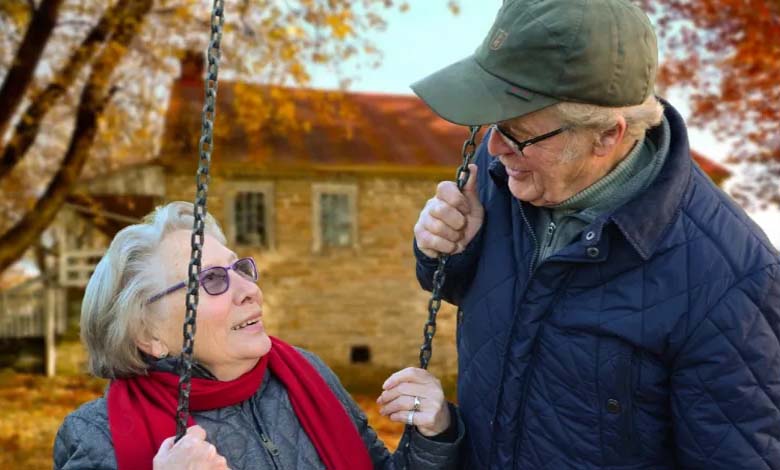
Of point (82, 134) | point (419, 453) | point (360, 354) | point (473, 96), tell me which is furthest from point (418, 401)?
point (360, 354)

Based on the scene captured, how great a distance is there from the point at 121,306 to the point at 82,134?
8390 mm

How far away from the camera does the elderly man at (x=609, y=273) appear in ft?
5.47

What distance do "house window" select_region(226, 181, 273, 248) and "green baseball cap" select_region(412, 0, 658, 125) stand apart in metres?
12.9

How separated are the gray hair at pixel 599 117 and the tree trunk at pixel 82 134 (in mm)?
8207

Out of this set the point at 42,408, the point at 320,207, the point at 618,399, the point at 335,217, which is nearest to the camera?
the point at 618,399

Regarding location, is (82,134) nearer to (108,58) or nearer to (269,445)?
(108,58)

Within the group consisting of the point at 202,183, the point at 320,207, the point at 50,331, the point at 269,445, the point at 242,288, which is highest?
the point at 202,183

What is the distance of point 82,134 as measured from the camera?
9688 millimetres

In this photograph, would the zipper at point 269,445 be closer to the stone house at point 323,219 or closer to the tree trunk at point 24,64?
the tree trunk at point 24,64

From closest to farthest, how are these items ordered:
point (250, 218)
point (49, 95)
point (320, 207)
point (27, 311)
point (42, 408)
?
1. point (49, 95)
2. point (42, 408)
3. point (250, 218)
4. point (320, 207)
5. point (27, 311)

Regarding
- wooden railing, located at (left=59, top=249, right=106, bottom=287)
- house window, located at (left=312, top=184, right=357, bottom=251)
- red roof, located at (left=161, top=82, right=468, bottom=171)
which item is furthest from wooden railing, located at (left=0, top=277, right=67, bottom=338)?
house window, located at (left=312, top=184, right=357, bottom=251)

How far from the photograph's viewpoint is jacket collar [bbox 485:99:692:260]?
1.71 metres

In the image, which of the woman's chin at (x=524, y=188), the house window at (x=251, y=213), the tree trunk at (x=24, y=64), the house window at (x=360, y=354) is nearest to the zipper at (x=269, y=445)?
the woman's chin at (x=524, y=188)

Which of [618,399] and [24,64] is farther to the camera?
[24,64]
